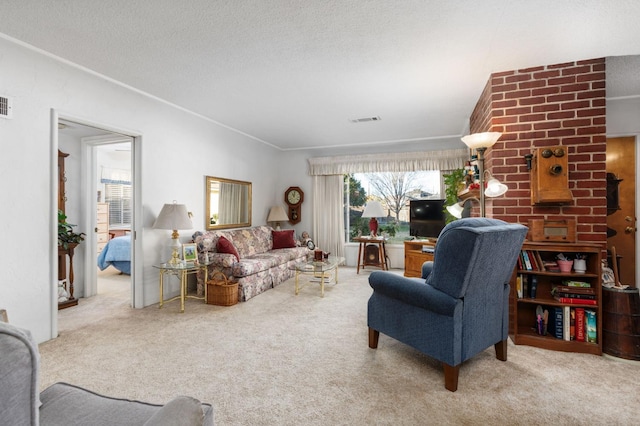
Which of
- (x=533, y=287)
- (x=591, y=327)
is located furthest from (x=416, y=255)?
(x=591, y=327)

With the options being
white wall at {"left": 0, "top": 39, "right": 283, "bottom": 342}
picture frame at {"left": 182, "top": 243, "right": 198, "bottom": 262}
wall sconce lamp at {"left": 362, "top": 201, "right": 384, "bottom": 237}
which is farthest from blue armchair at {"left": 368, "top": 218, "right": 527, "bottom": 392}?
wall sconce lamp at {"left": 362, "top": 201, "right": 384, "bottom": 237}

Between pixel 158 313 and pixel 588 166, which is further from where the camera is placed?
pixel 158 313

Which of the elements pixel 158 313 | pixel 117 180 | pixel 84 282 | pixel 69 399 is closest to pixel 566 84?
pixel 69 399

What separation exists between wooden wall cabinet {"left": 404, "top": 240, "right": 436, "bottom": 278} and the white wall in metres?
3.67

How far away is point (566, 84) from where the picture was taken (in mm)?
2850

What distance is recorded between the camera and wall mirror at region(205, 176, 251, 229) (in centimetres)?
478

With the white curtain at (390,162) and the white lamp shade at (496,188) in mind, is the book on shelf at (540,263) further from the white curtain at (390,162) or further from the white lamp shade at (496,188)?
the white curtain at (390,162)

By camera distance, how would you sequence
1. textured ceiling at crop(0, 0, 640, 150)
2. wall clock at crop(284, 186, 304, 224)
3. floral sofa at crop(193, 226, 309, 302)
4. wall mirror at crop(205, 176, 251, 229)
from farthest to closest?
wall clock at crop(284, 186, 304, 224) < wall mirror at crop(205, 176, 251, 229) < floral sofa at crop(193, 226, 309, 302) < textured ceiling at crop(0, 0, 640, 150)

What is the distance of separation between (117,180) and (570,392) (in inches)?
324

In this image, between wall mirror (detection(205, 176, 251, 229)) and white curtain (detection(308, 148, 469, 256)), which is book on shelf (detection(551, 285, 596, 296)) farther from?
wall mirror (detection(205, 176, 251, 229))

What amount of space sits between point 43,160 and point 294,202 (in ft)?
14.2

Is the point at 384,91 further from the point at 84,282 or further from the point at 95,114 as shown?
the point at 84,282

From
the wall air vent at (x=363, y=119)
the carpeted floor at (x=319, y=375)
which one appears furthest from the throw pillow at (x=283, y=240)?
the carpeted floor at (x=319, y=375)

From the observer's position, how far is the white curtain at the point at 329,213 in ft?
21.1
